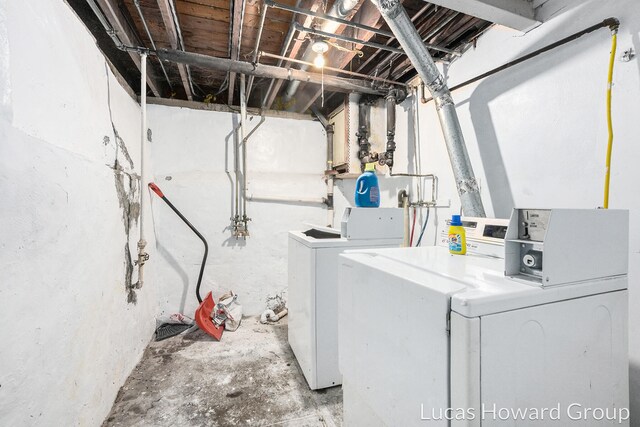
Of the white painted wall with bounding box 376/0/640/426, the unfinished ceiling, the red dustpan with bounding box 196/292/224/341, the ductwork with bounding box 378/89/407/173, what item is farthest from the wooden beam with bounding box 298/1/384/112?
the red dustpan with bounding box 196/292/224/341

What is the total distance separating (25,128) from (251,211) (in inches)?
80.9

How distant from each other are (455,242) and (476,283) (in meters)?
0.48

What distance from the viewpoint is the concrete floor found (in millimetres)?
1514

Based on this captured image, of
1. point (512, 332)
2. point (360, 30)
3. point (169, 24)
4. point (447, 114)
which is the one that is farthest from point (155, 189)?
point (512, 332)

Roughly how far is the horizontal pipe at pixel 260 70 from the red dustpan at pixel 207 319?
2.08 meters

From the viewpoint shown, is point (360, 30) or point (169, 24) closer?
point (169, 24)

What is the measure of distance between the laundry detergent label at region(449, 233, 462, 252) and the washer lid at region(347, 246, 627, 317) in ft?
0.27

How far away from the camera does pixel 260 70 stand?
2.16m

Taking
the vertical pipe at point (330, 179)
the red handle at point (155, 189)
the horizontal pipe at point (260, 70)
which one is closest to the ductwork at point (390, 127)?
the horizontal pipe at point (260, 70)

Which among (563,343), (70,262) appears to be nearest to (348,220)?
(563,343)

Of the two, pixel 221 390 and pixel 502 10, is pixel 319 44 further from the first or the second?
pixel 221 390

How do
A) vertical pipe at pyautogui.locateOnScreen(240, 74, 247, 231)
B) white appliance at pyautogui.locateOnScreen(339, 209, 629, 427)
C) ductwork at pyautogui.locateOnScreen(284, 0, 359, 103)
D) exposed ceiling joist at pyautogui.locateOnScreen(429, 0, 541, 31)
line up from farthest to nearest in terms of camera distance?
vertical pipe at pyautogui.locateOnScreen(240, 74, 247, 231)
ductwork at pyautogui.locateOnScreen(284, 0, 359, 103)
exposed ceiling joist at pyautogui.locateOnScreen(429, 0, 541, 31)
white appliance at pyautogui.locateOnScreen(339, 209, 629, 427)

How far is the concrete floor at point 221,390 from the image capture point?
4.97ft

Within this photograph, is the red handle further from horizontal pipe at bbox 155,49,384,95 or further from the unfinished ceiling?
horizontal pipe at bbox 155,49,384,95
